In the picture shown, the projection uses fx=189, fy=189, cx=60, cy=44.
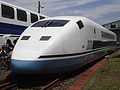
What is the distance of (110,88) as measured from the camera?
682 cm

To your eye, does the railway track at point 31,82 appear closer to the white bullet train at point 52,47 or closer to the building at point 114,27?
the white bullet train at point 52,47

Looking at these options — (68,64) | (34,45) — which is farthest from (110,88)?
(34,45)

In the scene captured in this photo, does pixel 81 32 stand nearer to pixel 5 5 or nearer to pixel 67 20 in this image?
pixel 67 20

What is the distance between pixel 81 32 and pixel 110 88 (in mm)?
3225

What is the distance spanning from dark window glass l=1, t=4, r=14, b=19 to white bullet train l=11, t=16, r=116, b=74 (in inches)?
154

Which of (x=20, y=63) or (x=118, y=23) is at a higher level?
(x=118, y=23)

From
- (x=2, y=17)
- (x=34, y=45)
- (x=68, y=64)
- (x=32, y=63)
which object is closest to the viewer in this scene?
(x=32, y=63)

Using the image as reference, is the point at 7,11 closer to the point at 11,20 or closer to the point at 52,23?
the point at 11,20

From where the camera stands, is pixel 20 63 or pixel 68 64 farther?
pixel 68 64

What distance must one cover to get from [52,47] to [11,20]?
6.46 meters

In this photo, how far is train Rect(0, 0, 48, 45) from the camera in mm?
11797

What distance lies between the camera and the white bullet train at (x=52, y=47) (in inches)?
272

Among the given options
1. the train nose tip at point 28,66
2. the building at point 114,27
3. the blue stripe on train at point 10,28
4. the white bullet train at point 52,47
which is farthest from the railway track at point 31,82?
the building at point 114,27

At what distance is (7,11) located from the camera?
12.4 meters
